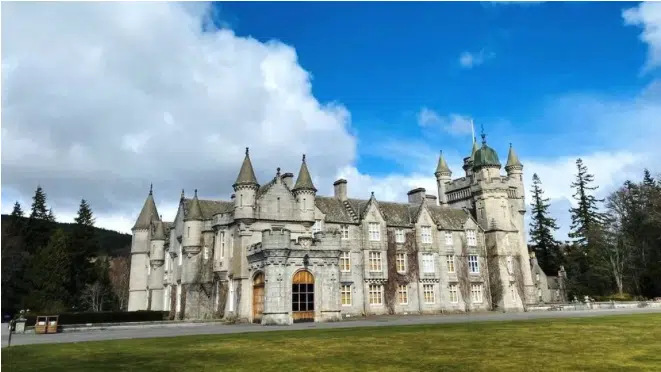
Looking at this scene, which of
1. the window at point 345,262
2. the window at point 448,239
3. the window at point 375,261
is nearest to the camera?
the window at point 345,262

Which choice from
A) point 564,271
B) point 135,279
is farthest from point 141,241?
point 564,271

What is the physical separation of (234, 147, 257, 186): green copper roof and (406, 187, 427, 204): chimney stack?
1955cm

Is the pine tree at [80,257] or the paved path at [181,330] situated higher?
the pine tree at [80,257]

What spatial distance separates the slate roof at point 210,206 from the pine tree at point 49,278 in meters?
20.0

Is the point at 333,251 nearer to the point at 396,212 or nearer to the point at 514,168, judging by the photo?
the point at 396,212

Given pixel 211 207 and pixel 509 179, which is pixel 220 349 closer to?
pixel 211 207

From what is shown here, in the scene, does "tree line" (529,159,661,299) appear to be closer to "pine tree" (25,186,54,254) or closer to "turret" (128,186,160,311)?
"turret" (128,186,160,311)

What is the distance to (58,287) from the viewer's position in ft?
178

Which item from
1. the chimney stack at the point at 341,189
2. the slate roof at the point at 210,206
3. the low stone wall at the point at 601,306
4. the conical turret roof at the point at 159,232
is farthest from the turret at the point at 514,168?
the conical turret roof at the point at 159,232

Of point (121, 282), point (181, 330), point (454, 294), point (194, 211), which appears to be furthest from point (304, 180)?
point (121, 282)

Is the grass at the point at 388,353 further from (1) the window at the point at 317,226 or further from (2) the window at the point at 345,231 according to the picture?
(2) the window at the point at 345,231

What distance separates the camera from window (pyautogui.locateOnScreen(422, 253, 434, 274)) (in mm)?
47906

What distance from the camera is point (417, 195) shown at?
173ft

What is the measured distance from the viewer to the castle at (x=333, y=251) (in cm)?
3494
